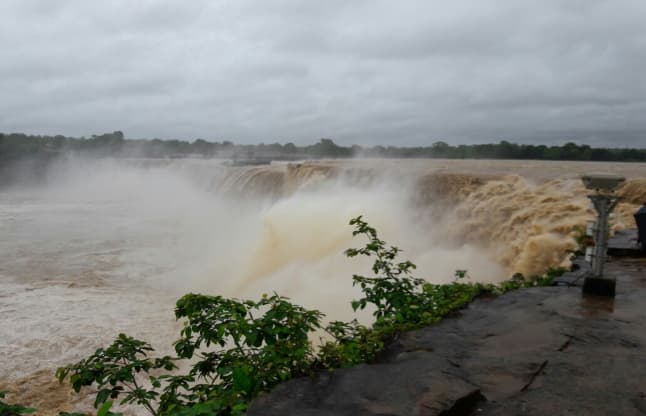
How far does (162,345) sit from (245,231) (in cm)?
1188

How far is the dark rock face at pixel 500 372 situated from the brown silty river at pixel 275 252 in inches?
176

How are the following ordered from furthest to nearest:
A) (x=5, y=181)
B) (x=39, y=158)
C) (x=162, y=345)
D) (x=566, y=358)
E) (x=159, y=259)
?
(x=39, y=158), (x=5, y=181), (x=159, y=259), (x=162, y=345), (x=566, y=358)

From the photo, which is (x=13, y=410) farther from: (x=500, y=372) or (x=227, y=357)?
(x=500, y=372)

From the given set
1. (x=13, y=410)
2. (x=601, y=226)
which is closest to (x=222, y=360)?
(x=13, y=410)

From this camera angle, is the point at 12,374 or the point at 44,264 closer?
the point at 12,374

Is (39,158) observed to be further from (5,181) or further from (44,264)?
(44,264)

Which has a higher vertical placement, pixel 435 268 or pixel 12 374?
pixel 435 268

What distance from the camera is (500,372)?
3658 millimetres

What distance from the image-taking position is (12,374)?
7.23 meters

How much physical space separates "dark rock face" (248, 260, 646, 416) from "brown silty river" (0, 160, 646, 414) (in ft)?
14.7

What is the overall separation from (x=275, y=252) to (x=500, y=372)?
10680 millimetres

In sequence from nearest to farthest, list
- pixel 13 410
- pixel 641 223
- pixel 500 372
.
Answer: pixel 13 410
pixel 500 372
pixel 641 223

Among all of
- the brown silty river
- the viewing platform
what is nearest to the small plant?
the viewing platform

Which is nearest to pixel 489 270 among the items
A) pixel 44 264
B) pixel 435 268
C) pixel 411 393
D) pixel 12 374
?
pixel 435 268
